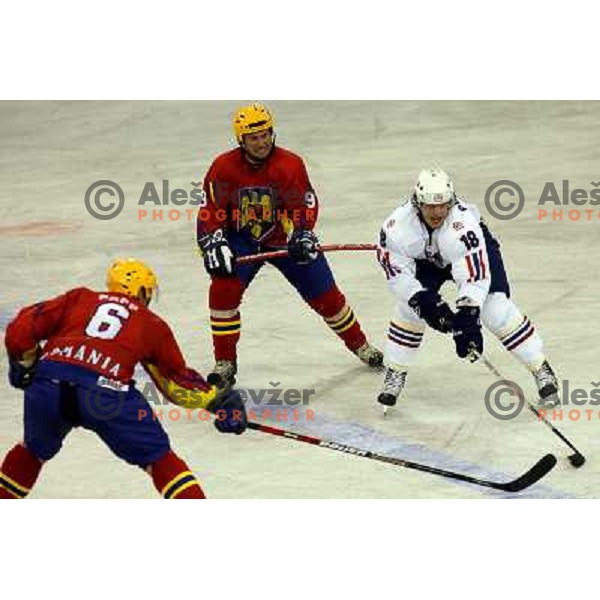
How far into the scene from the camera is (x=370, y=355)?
11.2 metres

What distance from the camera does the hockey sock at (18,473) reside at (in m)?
8.85

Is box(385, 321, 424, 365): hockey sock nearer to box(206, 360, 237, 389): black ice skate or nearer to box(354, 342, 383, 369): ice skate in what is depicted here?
box(354, 342, 383, 369): ice skate

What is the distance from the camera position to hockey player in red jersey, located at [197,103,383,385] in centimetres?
1057

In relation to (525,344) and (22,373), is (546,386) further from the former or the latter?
(22,373)

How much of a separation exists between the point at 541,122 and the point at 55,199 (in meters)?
4.30

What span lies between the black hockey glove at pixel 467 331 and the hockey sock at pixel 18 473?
2.24m

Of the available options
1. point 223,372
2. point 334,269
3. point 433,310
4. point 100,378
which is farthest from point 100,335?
point 334,269

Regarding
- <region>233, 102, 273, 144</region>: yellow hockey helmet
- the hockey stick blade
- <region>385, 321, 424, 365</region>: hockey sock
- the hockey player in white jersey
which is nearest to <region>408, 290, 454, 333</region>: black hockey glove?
the hockey player in white jersey

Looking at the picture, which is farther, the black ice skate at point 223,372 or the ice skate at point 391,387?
the black ice skate at point 223,372

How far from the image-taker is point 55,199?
50.1 feet

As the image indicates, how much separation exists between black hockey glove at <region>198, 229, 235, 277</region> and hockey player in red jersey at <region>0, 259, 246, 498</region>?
1696 millimetres

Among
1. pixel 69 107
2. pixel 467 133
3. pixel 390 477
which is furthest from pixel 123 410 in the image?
pixel 69 107

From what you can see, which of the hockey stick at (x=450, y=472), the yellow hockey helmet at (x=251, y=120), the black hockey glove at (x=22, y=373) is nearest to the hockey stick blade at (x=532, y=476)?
the hockey stick at (x=450, y=472)

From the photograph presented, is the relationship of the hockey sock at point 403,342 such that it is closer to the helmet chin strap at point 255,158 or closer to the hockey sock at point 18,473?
the helmet chin strap at point 255,158
